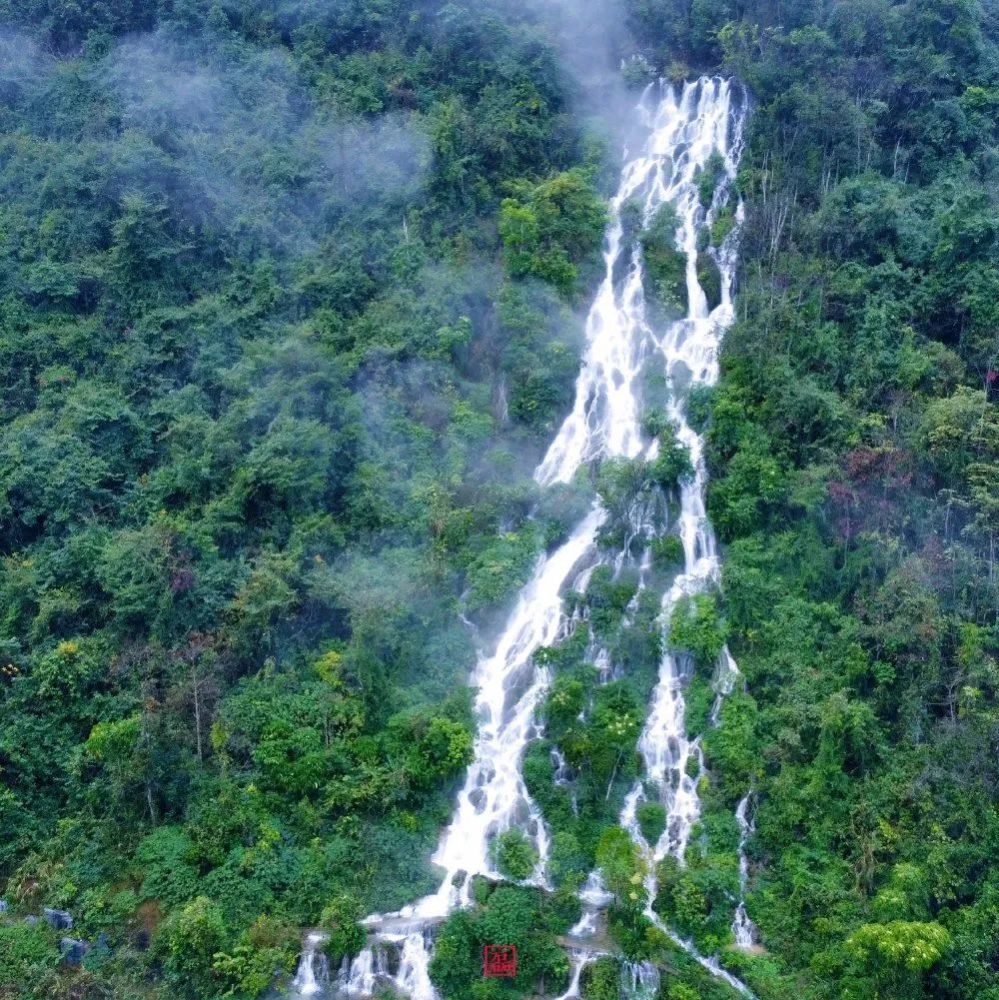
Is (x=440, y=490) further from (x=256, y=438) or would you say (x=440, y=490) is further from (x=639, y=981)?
(x=639, y=981)

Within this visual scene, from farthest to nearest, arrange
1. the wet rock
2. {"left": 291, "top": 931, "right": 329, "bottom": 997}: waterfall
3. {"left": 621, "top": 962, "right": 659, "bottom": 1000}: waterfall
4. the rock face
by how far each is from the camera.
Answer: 1. the rock face
2. the wet rock
3. {"left": 291, "top": 931, "right": 329, "bottom": 997}: waterfall
4. {"left": 621, "top": 962, "right": 659, "bottom": 1000}: waterfall

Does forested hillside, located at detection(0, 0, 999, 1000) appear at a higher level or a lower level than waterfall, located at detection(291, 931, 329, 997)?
higher

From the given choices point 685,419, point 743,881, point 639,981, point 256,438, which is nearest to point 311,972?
point 639,981

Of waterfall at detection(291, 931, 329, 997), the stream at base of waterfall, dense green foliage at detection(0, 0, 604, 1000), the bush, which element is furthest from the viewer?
dense green foliage at detection(0, 0, 604, 1000)

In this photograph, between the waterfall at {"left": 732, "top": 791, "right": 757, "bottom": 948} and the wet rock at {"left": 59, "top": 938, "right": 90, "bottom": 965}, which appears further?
the waterfall at {"left": 732, "top": 791, "right": 757, "bottom": 948}

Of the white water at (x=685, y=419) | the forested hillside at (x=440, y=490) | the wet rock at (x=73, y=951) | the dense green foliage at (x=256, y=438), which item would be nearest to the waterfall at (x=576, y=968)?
the forested hillside at (x=440, y=490)

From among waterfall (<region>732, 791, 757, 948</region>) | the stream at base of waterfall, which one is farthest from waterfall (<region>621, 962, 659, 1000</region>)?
waterfall (<region>732, 791, 757, 948</region>)

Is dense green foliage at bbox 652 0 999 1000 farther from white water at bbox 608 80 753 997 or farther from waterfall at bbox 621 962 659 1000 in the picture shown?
waterfall at bbox 621 962 659 1000

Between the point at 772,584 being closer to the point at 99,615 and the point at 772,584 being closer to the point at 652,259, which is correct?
the point at 652,259
